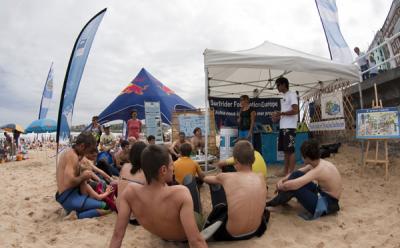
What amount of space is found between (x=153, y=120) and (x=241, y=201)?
7.31m

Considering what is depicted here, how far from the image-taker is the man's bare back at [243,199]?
2.10 m

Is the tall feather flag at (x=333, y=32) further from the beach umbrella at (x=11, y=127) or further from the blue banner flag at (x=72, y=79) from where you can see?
the beach umbrella at (x=11, y=127)

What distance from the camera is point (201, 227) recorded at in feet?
7.43

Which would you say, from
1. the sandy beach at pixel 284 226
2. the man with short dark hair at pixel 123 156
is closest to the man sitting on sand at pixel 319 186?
the sandy beach at pixel 284 226

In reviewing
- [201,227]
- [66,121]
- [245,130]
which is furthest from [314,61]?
[66,121]

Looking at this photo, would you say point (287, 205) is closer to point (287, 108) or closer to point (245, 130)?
point (287, 108)

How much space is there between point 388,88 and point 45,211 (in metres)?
5.65

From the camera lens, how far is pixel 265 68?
4250 mm

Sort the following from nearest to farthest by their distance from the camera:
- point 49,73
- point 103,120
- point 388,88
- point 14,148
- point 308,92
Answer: point 388,88
point 308,92
point 103,120
point 14,148
point 49,73

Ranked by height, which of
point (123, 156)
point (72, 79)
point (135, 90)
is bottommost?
point (123, 156)

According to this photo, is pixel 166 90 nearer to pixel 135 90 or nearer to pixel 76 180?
pixel 135 90

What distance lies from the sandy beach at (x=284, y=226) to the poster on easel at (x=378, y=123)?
0.59 metres

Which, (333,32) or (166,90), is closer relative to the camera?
(333,32)

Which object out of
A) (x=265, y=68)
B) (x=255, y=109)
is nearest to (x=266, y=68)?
(x=265, y=68)
